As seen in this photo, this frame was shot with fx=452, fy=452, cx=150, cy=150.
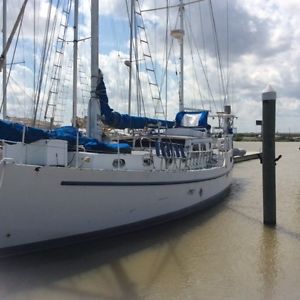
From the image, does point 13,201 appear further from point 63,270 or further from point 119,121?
point 119,121

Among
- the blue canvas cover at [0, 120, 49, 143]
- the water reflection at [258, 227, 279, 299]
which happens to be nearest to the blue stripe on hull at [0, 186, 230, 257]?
the blue canvas cover at [0, 120, 49, 143]

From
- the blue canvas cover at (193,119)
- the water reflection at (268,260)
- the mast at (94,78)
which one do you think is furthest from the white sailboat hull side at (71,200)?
the blue canvas cover at (193,119)

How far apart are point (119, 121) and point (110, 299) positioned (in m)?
7.01

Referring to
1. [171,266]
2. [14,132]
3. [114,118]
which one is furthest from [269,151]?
[14,132]

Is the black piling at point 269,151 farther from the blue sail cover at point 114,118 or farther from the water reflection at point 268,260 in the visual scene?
the blue sail cover at point 114,118

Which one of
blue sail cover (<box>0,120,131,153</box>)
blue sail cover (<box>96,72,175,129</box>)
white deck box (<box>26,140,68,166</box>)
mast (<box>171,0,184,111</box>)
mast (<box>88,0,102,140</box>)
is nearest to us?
white deck box (<box>26,140,68,166</box>)

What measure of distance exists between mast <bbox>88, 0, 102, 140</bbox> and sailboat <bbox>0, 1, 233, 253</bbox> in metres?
0.03

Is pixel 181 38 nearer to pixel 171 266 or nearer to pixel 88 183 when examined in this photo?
pixel 88 183

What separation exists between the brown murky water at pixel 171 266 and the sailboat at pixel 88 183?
427 mm

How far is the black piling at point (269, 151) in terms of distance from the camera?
1305 centimetres

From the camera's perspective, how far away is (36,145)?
31.7ft

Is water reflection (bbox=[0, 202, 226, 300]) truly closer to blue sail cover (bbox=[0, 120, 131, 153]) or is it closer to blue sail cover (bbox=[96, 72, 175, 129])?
blue sail cover (bbox=[0, 120, 131, 153])

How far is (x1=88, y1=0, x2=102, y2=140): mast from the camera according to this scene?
40.8 feet

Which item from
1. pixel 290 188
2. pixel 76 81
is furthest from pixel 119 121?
pixel 290 188
